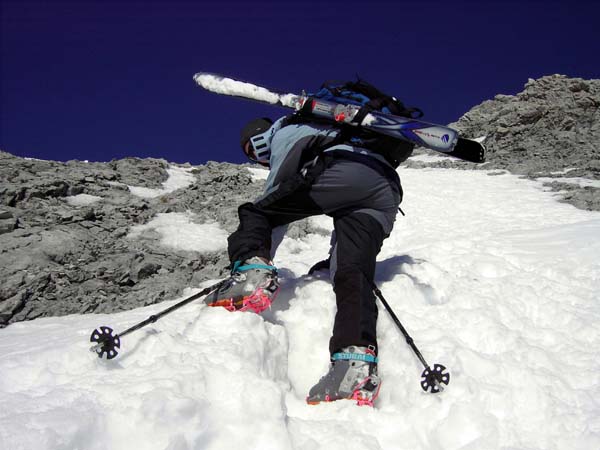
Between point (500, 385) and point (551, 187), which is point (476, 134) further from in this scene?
point (500, 385)

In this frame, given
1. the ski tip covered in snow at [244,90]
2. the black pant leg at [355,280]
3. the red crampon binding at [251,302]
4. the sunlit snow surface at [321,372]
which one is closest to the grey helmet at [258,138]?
the ski tip covered in snow at [244,90]

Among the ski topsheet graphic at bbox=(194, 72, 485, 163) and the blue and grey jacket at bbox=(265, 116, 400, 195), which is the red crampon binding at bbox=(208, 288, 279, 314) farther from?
the ski topsheet graphic at bbox=(194, 72, 485, 163)

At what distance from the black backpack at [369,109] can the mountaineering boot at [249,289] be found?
1.31 meters

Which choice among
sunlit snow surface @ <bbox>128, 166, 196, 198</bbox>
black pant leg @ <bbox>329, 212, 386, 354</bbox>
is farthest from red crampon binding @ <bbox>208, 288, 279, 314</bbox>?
sunlit snow surface @ <bbox>128, 166, 196, 198</bbox>

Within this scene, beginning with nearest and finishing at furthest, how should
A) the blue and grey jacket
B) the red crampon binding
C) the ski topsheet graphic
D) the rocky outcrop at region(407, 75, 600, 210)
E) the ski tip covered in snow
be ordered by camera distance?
the red crampon binding → the ski topsheet graphic → the blue and grey jacket → the ski tip covered in snow → the rocky outcrop at region(407, 75, 600, 210)

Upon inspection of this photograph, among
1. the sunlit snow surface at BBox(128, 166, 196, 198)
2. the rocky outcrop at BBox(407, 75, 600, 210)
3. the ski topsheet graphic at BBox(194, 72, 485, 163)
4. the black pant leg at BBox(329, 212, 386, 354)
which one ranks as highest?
the rocky outcrop at BBox(407, 75, 600, 210)

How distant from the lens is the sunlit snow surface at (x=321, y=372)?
1.84m

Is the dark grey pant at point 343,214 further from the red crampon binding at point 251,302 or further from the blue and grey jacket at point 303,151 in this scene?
the red crampon binding at point 251,302

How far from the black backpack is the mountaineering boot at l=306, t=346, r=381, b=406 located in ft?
5.79

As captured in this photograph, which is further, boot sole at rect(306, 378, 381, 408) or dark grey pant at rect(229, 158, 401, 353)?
dark grey pant at rect(229, 158, 401, 353)

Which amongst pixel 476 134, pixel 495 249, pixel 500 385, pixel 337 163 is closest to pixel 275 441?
pixel 500 385

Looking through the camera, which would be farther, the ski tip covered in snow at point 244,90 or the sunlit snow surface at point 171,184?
the sunlit snow surface at point 171,184

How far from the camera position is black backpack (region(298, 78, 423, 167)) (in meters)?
3.44

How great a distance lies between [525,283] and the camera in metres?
4.10
